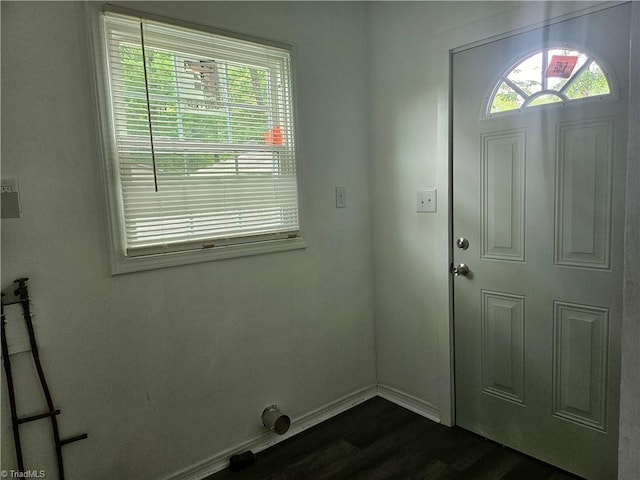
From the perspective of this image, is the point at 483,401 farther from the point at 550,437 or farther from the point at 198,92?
the point at 198,92

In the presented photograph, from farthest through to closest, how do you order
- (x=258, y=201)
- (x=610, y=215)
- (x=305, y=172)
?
→ (x=305, y=172), (x=258, y=201), (x=610, y=215)

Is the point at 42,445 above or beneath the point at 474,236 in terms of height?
beneath

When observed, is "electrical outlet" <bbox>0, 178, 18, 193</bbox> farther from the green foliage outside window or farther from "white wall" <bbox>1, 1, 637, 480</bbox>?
the green foliage outside window

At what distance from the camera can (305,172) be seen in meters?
2.22

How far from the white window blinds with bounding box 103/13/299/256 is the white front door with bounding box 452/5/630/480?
3.01 ft

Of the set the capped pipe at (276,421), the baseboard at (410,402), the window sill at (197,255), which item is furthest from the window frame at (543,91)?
the capped pipe at (276,421)

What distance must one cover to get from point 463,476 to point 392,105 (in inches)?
75.6

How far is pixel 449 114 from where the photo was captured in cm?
210

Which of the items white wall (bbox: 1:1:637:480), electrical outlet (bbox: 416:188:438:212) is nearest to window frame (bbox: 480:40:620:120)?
white wall (bbox: 1:1:637:480)

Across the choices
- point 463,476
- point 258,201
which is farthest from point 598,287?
point 258,201

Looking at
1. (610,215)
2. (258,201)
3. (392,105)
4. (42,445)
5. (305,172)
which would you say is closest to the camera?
(42,445)

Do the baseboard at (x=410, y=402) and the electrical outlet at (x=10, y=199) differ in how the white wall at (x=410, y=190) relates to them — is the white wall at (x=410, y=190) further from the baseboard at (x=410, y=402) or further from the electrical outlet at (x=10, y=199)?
the electrical outlet at (x=10, y=199)

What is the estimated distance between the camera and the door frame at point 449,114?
5.68 ft

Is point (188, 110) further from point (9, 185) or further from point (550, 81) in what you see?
point (550, 81)
